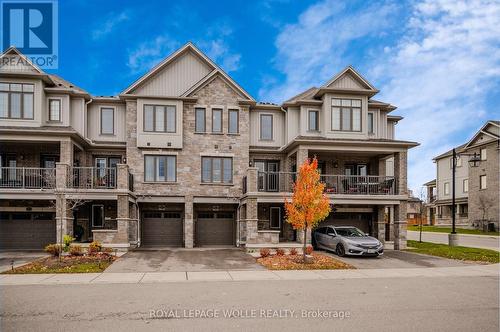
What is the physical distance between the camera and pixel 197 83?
2305 centimetres

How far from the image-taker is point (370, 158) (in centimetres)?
2527

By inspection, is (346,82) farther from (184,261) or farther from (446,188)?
(446,188)

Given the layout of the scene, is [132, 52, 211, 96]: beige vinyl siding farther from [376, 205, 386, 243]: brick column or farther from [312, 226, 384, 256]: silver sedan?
[376, 205, 386, 243]: brick column

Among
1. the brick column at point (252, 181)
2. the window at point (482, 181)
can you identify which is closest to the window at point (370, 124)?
the brick column at point (252, 181)

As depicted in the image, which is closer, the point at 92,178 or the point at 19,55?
the point at 92,178

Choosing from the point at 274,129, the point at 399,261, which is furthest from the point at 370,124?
the point at 399,261

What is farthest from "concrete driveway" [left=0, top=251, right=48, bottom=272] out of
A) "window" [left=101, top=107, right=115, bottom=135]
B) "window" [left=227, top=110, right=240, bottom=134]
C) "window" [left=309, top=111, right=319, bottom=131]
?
"window" [left=309, top=111, right=319, bottom=131]

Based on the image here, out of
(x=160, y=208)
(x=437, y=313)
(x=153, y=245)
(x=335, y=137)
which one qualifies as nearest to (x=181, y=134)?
(x=160, y=208)

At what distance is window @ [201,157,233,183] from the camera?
76.1 ft

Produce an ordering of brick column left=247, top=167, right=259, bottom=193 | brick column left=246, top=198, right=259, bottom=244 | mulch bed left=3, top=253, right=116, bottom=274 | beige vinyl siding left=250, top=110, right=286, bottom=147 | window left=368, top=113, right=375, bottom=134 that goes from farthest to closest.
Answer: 1. window left=368, top=113, right=375, bottom=134
2. beige vinyl siding left=250, top=110, right=286, bottom=147
3. brick column left=247, top=167, right=259, bottom=193
4. brick column left=246, top=198, right=259, bottom=244
5. mulch bed left=3, top=253, right=116, bottom=274

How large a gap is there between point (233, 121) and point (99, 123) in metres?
8.11

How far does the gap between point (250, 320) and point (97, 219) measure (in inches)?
684

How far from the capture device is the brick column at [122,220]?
63.0ft

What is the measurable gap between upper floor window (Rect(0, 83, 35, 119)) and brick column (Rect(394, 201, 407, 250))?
2172 centimetres
